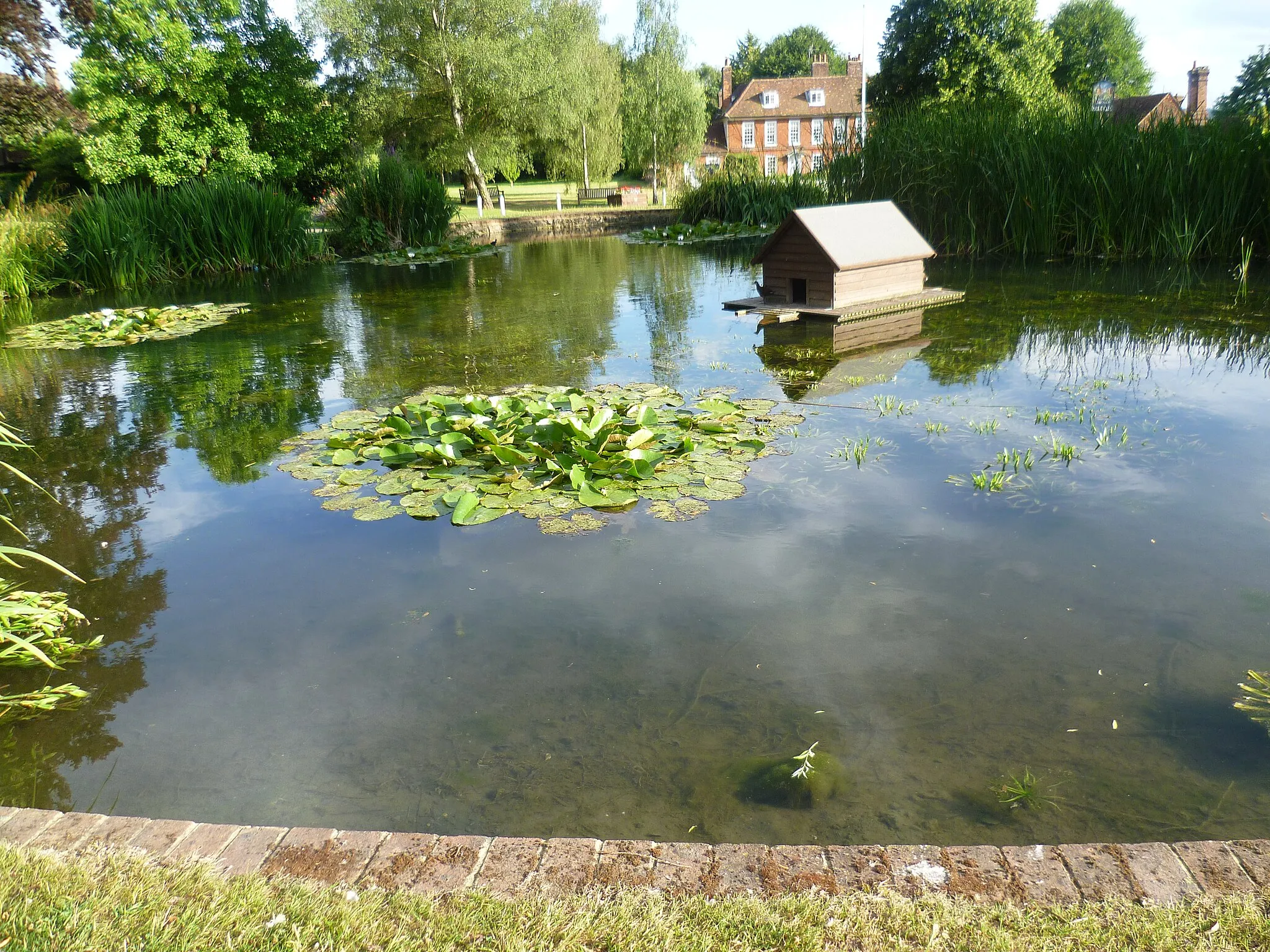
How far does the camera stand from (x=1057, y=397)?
234 inches

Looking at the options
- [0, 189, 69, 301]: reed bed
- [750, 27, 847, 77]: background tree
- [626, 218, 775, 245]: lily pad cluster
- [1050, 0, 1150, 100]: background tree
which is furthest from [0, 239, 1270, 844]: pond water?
[750, 27, 847, 77]: background tree

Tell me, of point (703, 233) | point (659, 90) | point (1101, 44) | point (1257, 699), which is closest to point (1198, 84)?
point (1101, 44)

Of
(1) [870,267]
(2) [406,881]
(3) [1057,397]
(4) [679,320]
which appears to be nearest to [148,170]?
(4) [679,320]

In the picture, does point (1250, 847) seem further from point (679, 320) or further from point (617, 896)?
point (679, 320)

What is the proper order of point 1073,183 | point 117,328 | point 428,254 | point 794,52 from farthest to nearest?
point 794,52
point 428,254
point 1073,183
point 117,328

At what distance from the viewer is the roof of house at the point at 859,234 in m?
8.80

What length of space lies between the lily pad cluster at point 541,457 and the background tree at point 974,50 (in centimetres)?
3138

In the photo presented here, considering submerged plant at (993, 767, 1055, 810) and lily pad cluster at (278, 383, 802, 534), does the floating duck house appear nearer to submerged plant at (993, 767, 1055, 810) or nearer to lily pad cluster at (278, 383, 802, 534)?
lily pad cluster at (278, 383, 802, 534)

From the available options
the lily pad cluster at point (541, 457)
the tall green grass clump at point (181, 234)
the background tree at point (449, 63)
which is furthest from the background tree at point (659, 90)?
the lily pad cluster at point (541, 457)

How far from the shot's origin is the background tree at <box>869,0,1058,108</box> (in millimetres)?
32531

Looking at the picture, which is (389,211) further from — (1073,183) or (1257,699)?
(1257,699)

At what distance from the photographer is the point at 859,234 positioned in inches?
361

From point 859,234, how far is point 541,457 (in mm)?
5656

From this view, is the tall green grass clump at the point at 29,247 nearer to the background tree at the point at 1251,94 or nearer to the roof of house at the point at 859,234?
the roof of house at the point at 859,234
